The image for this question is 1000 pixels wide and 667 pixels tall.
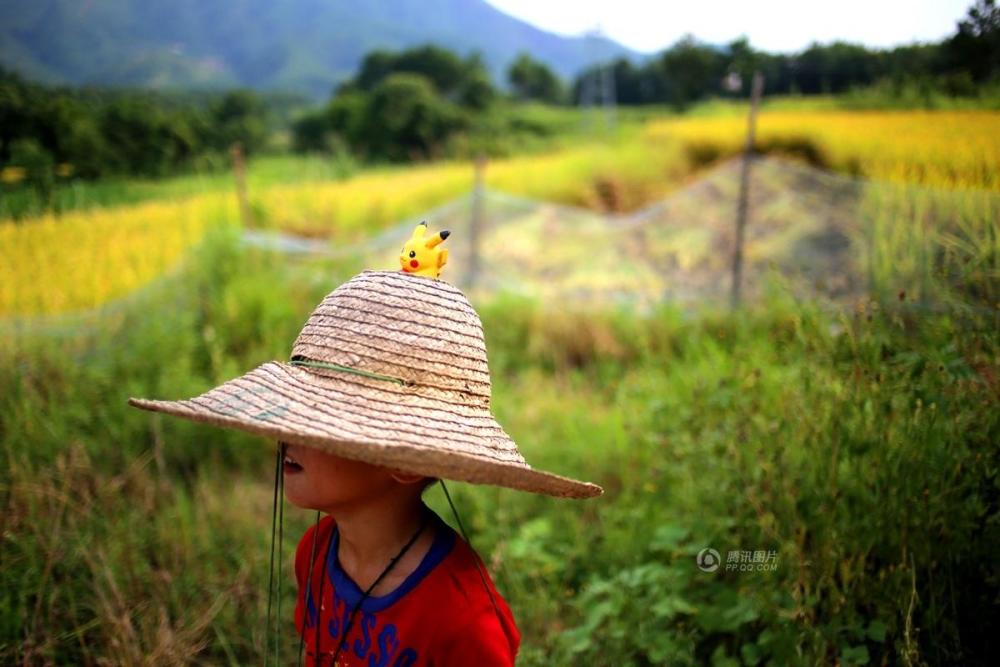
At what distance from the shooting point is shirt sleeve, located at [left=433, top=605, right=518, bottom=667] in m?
1.25

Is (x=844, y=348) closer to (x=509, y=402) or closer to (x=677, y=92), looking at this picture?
(x=509, y=402)

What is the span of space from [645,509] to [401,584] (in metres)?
1.79

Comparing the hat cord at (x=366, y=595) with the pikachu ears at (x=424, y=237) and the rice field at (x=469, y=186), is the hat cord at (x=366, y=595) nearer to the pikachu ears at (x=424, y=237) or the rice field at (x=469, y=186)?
the pikachu ears at (x=424, y=237)

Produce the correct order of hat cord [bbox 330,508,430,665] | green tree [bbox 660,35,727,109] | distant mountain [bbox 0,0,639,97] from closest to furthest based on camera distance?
hat cord [bbox 330,508,430,665] → distant mountain [bbox 0,0,639,97] → green tree [bbox 660,35,727,109]

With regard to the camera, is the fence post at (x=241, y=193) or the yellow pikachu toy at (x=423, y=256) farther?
the fence post at (x=241, y=193)

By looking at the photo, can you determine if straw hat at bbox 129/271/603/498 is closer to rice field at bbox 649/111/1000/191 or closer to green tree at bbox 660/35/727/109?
rice field at bbox 649/111/1000/191

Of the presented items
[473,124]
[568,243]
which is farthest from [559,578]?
[473,124]

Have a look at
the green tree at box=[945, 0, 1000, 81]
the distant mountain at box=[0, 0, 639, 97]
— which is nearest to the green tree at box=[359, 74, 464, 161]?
the distant mountain at box=[0, 0, 639, 97]

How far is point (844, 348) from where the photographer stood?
7.39 feet

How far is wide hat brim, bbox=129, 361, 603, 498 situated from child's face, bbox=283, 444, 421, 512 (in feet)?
0.34

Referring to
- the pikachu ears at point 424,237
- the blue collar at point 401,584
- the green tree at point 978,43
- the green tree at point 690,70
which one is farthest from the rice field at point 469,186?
the blue collar at point 401,584

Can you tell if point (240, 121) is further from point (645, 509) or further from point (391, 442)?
point (391, 442)

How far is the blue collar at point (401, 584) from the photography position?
135 cm

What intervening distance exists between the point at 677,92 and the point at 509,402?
4.39 meters
